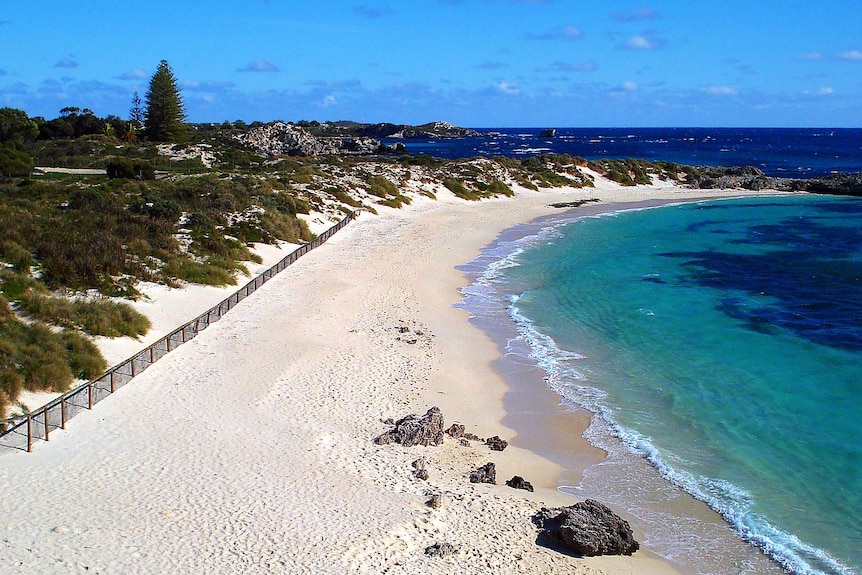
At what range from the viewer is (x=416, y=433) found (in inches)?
558

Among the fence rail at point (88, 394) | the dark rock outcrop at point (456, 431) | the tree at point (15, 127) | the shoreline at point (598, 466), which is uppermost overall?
the tree at point (15, 127)

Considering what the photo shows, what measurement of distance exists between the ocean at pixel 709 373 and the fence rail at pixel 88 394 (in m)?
9.02

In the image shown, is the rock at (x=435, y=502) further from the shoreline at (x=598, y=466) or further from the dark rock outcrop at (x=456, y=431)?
the dark rock outcrop at (x=456, y=431)

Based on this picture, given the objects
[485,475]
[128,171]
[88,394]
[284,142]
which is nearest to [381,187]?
[128,171]

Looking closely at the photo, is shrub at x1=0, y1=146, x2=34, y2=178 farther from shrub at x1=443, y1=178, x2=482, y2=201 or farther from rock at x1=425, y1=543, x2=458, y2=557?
rock at x1=425, y1=543, x2=458, y2=557

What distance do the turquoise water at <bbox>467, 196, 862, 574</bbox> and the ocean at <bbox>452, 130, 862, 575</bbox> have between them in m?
0.05

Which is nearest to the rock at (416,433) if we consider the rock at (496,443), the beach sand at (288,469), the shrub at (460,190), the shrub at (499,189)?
the beach sand at (288,469)

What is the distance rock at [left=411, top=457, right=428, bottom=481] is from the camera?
1264 centimetres

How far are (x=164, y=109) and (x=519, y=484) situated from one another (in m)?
67.7

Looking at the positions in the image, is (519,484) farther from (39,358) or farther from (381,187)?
(381,187)

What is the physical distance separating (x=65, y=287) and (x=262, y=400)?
30.1ft

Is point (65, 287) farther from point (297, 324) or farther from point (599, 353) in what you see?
point (599, 353)

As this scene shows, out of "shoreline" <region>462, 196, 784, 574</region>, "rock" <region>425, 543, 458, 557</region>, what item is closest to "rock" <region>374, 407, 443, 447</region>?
"shoreline" <region>462, 196, 784, 574</region>

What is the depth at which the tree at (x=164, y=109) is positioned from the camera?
70.1 metres
